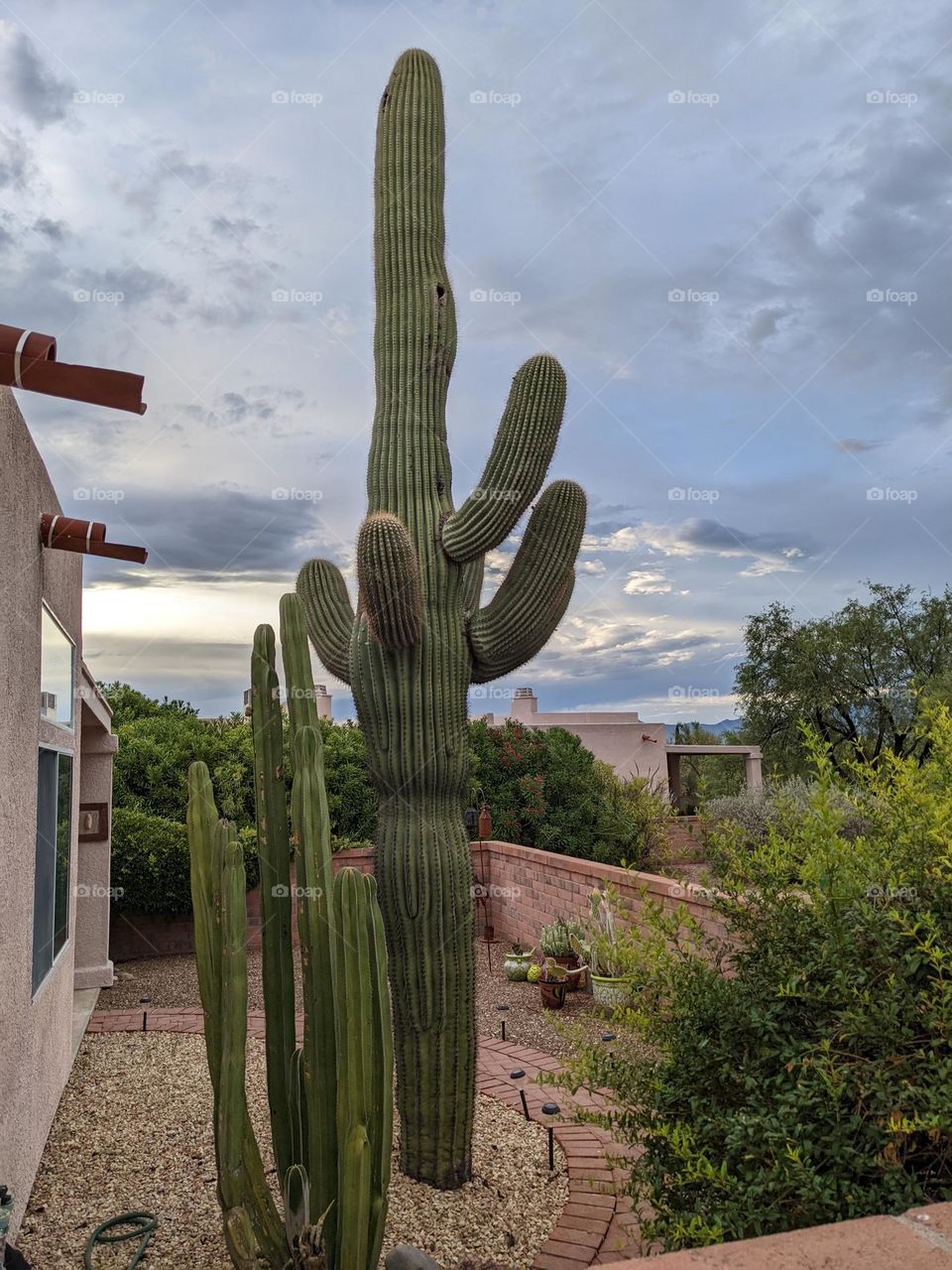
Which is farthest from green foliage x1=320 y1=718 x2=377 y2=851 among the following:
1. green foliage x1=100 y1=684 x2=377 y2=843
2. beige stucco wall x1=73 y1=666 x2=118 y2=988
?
beige stucco wall x1=73 y1=666 x2=118 y2=988

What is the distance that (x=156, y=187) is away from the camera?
782 centimetres

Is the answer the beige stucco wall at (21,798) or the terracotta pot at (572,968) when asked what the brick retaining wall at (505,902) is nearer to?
the terracotta pot at (572,968)

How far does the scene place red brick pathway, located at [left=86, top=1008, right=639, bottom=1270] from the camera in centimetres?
327

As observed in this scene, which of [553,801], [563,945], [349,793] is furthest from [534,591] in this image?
[553,801]

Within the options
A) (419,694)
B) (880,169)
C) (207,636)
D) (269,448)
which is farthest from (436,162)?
(880,169)

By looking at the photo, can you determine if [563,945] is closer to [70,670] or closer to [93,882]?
[93,882]

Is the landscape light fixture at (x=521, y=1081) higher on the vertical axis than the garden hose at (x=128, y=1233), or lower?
lower

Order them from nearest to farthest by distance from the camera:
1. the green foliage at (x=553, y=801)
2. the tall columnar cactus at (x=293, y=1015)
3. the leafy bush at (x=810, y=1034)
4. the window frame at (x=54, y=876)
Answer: the leafy bush at (x=810, y=1034) < the tall columnar cactus at (x=293, y=1015) < the window frame at (x=54, y=876) < the green foliage at (x=553, y=801)

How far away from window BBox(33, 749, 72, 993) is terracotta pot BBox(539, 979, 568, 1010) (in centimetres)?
378

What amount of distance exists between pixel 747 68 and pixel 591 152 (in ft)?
5.17

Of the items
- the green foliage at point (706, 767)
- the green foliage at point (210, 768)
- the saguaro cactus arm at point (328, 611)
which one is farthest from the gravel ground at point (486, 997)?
the green foliage at point (706, 767)

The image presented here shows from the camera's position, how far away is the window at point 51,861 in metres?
4.33

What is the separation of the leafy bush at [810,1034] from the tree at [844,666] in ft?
68.4

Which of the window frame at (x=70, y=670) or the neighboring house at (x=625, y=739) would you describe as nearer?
the window frame at (x=70, y=670)
